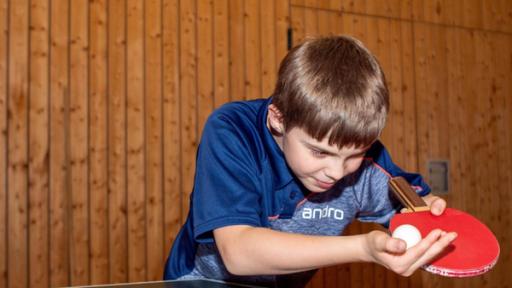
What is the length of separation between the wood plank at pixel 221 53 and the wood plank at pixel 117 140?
72 centimetres

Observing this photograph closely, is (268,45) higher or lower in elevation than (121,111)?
higher

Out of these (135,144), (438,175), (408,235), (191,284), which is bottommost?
(438,175)

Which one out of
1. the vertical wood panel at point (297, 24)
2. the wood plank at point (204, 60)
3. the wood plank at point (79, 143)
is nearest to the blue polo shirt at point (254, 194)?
the wood plank at point (79, 143)

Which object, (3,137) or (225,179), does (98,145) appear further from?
(225,179)

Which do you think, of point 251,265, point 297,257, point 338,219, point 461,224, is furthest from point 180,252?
point 461,224

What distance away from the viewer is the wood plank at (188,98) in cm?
437

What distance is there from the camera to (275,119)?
164 centimetres

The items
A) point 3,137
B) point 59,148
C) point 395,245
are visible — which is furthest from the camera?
point 59,148

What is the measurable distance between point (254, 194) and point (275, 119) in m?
0.23

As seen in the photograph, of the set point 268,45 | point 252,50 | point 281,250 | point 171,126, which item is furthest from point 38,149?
point 281,250

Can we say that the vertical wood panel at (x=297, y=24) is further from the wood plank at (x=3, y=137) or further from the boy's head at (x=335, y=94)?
the boy's head at (x=335, y=94)

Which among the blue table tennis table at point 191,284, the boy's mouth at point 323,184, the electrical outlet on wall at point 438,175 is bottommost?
the electrical outlet on wall at point 438,175

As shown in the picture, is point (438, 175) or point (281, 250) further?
point (438, 175)

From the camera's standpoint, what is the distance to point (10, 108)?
3906mm
